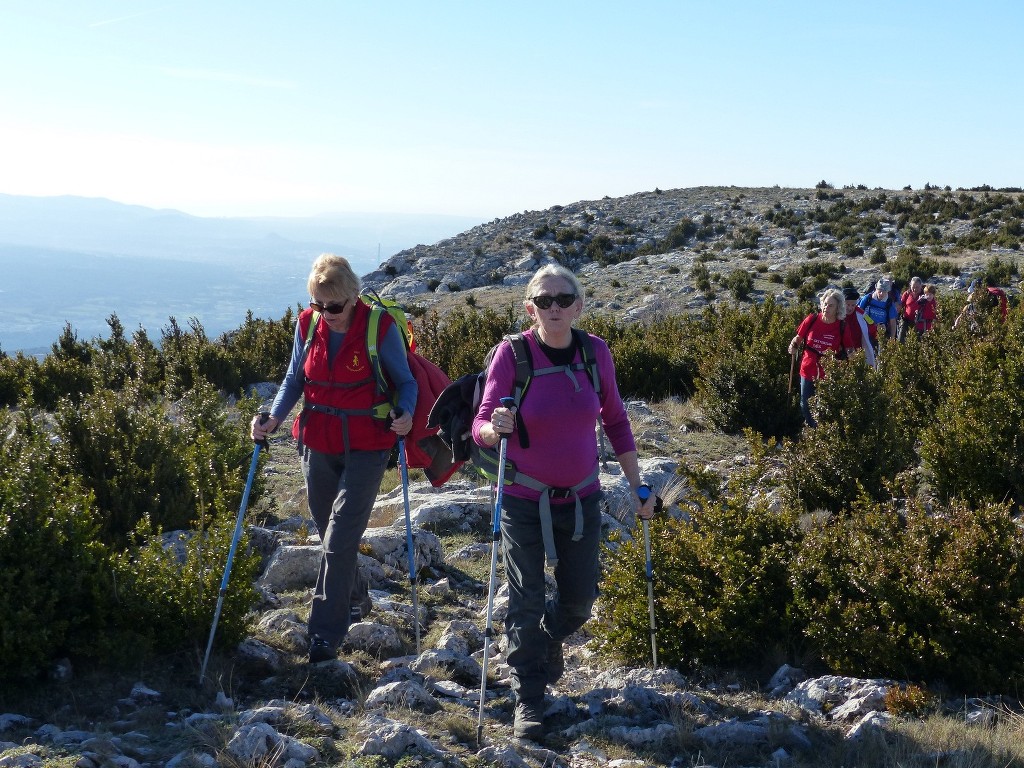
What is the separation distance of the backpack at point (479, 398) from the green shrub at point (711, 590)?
4.33 feet

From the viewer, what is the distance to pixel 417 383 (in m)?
4.59

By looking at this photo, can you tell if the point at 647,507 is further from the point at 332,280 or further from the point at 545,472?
the point at 332,280

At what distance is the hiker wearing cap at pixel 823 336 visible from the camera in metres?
9.10

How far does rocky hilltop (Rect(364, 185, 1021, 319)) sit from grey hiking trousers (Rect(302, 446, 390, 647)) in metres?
23.3

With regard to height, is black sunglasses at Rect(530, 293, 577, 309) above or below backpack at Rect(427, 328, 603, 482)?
above

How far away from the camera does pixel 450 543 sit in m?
6.96

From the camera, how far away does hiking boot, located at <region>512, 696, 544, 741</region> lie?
12.0 ft

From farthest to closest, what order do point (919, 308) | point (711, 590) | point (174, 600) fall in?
point (919, 308) → point (711, 590) → point (174, 600)

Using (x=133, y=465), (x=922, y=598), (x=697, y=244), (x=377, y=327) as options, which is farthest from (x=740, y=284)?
(x=377, y=327)

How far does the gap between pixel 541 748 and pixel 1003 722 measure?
1.92 meters

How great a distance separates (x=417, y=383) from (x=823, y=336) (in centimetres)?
593

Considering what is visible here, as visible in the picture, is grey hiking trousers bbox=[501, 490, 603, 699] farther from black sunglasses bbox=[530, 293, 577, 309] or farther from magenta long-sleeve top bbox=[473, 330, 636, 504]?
black sunglasses bbox=[530, 293, 577, 309]

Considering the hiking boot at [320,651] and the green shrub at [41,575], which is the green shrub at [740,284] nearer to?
the hiking boot at [320,651]

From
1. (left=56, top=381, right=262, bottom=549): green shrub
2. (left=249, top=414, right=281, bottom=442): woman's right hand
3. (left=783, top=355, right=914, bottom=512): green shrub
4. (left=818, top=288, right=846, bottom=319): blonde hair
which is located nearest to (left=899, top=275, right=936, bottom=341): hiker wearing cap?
(left=818, top=288, right=846, bottom=319): blonde hair
